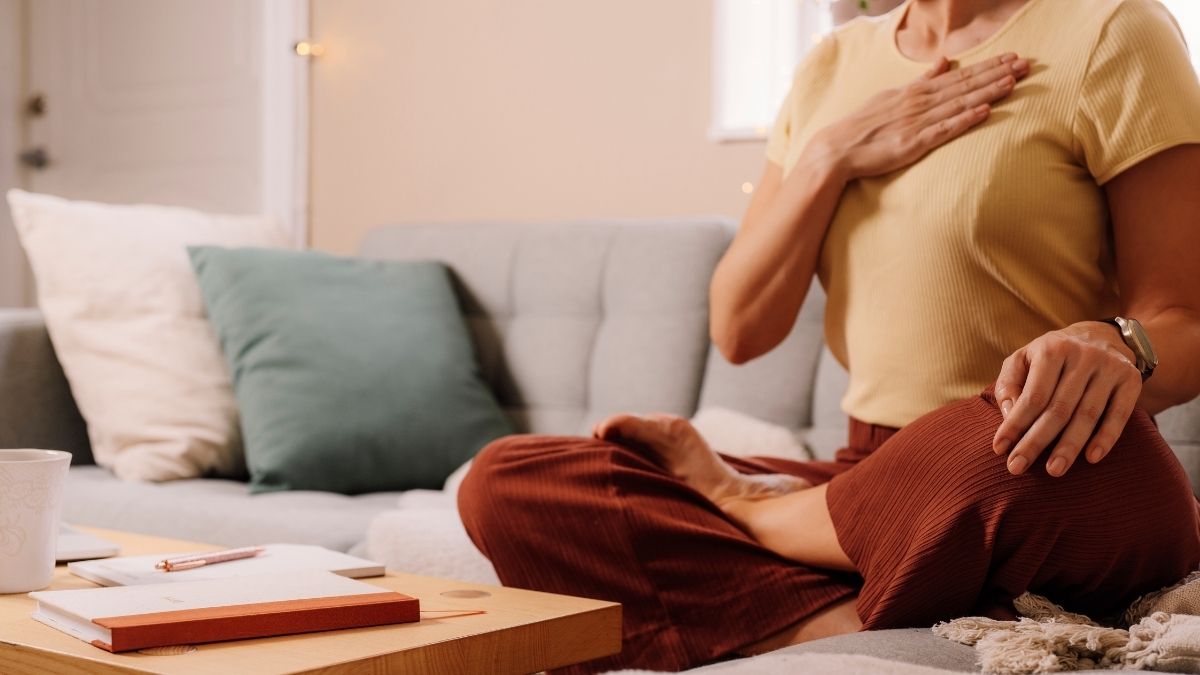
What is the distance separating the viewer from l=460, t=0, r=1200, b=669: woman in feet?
3.30

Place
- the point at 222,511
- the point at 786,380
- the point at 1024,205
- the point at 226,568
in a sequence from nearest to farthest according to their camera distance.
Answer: the point at 226,568, the point at 1024,205, the point at 222,511, the point at 786,380

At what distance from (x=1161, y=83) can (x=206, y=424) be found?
1573 mm

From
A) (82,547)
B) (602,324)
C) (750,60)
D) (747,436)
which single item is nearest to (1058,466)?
(82,547)

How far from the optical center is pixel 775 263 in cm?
144

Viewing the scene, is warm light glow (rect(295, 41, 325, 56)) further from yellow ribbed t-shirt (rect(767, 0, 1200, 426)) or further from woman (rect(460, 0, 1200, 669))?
yellow ribbed t-shirt (rect(767, 0, 1200, 426))

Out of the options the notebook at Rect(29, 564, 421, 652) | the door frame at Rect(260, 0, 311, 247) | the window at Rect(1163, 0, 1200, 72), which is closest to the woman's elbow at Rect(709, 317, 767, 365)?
the notebook at Rect(29, 564, 421, 652)

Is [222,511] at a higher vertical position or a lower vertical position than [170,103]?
lower

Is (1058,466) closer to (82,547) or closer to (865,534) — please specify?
(865,534)

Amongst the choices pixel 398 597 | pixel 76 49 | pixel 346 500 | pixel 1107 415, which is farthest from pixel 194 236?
pixel 76 49

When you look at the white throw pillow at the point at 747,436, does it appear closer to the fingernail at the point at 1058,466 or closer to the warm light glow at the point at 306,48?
the fingernail at the point at 1058,466

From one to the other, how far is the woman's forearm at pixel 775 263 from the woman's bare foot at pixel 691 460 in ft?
0.63

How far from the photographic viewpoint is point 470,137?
124 inches

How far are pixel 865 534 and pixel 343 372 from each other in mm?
1247

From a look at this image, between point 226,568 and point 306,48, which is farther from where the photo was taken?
point 306,48
